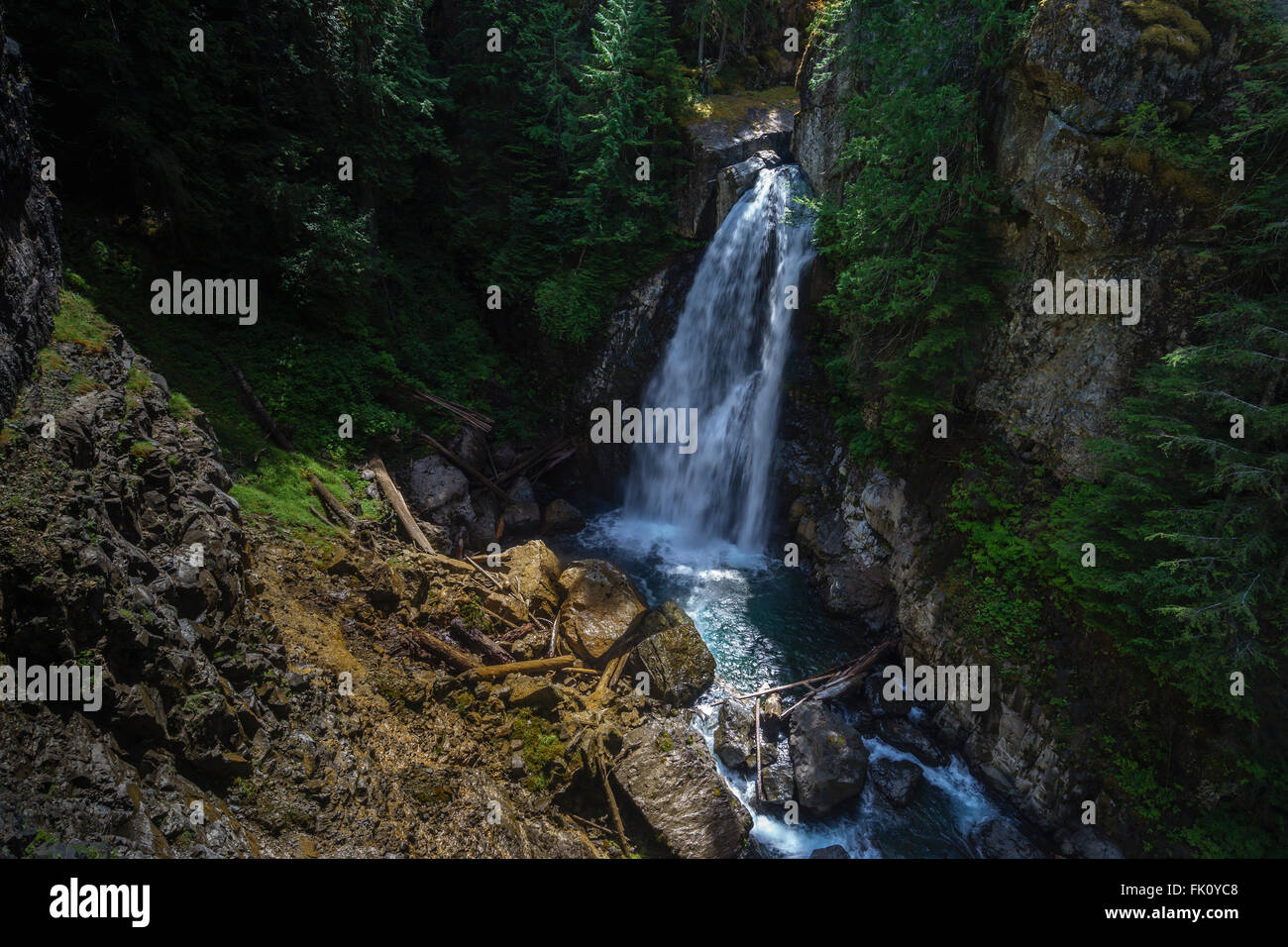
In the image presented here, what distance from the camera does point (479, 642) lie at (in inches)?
355

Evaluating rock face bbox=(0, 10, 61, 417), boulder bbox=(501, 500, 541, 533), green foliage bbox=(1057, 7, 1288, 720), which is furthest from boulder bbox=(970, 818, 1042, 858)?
rock face bbox=(0, 10, 61, 417)

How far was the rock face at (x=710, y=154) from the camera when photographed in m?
15.4

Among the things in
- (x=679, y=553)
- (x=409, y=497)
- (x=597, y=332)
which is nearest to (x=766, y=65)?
(x=597, y=332)

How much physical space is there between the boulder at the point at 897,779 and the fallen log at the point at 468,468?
32.5ft

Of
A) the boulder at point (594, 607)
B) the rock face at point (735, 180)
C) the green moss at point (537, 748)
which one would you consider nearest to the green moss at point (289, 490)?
the boulder at point (594, 607)

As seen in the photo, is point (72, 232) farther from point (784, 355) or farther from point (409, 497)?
point (784, 355)

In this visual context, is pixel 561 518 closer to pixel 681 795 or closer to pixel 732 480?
pixel 732 480

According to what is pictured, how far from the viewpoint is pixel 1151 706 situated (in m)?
7.27

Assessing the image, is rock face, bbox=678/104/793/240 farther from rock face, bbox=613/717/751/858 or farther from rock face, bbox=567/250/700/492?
rock face, bbox=613/717/751/858

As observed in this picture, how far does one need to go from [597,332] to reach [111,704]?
1354 cm

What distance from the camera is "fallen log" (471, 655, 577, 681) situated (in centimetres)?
846

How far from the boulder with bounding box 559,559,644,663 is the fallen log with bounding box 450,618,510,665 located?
125 cm

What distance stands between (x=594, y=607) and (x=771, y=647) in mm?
3742

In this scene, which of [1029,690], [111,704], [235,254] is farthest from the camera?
[235,254]
